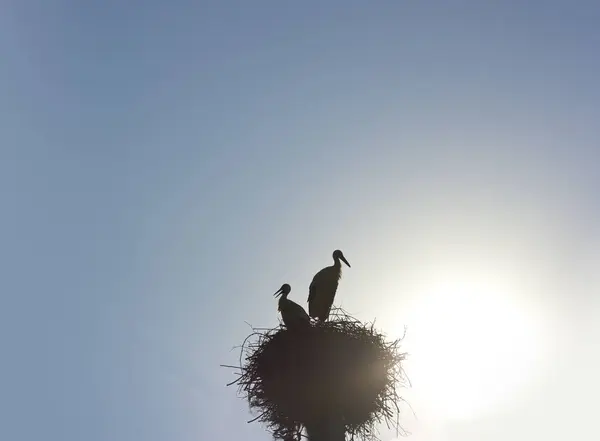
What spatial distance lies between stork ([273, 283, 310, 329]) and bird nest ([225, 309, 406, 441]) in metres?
0.29

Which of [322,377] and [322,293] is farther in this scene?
[322,293]

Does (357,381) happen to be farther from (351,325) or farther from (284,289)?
(284,289)

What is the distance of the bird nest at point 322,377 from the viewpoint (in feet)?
24.6

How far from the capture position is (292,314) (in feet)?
28.2

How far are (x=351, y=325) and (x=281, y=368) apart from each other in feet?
3.61

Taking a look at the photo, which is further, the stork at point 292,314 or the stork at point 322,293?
the stork at point 322,293

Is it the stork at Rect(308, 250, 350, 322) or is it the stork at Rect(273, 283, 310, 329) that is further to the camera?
the stork at Rect(308, 250, 350, 322)

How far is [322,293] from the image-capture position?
32.6 feet

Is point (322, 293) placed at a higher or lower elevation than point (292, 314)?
higher

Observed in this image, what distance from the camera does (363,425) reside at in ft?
25.9

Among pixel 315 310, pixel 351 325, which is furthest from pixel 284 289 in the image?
pixel 351 325

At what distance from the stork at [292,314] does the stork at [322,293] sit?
75 cm

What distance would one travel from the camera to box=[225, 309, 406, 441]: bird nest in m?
7.50

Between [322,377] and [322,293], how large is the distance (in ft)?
8.45
